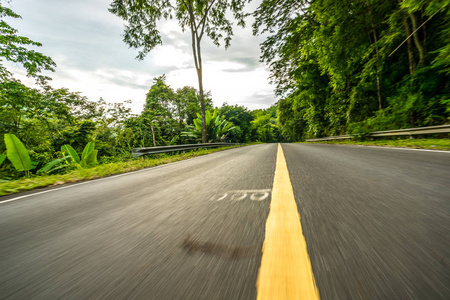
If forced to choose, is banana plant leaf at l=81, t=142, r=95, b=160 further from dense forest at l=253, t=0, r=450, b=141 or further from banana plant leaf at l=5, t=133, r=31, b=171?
dense forest at l=253, t=0, r=450, b=141

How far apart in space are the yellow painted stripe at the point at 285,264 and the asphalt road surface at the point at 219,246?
31 mm

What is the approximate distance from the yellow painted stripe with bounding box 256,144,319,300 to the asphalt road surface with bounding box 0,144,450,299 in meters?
0.03

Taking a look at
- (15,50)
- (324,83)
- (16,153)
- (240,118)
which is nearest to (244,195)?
(16,153)

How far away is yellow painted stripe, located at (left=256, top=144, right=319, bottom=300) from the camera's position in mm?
490

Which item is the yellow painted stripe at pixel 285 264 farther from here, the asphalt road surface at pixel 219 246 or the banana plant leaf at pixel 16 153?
the banana plant leaf at pixel 16 153

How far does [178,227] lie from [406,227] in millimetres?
1255

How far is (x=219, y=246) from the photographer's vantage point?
787 mm

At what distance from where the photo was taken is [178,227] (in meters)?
1.02

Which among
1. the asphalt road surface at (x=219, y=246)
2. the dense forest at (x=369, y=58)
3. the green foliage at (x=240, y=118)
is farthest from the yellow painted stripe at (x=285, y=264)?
the green foliage at (x=240, y=118)

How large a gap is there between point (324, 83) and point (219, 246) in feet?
66.6

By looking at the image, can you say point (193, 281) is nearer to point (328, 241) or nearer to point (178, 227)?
point (178, 227)

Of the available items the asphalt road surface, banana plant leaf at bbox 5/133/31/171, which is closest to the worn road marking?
the asphalt road surface

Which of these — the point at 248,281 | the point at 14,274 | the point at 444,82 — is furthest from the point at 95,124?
the point at 444,82

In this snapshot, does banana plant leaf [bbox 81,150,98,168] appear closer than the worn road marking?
No
